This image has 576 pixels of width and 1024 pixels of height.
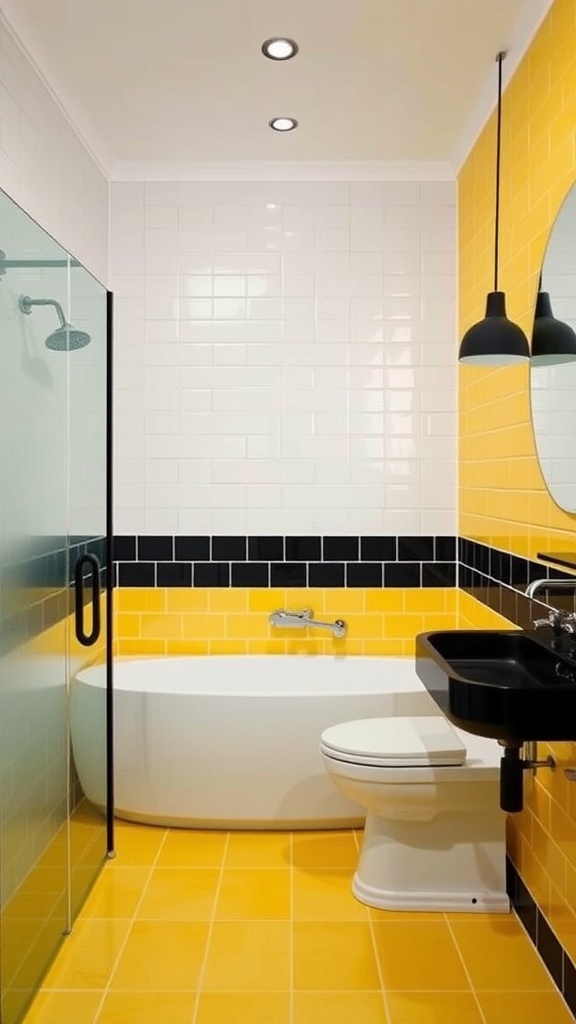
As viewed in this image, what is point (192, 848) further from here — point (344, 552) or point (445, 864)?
point (344, 552)

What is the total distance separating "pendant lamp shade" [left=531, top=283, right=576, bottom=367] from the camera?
2197 millimetres

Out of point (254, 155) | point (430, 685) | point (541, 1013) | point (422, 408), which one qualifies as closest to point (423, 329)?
point (422, 408)

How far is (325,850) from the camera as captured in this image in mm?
Result: 2947

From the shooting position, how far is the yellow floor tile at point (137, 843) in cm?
287

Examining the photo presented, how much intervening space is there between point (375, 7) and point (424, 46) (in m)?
0.28

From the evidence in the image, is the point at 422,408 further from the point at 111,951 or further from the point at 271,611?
the point at 111,951

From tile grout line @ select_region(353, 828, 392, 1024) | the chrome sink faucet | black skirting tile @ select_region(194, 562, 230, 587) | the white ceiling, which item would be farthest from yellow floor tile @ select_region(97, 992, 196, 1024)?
the white ceiling

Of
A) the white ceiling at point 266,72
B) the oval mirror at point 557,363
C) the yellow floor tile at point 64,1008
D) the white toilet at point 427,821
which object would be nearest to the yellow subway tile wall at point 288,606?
the white toilet at point 427,821

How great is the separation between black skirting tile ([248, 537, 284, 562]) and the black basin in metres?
1.43

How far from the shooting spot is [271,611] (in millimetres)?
3709

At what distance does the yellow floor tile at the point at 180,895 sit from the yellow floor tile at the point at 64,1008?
1.33ft

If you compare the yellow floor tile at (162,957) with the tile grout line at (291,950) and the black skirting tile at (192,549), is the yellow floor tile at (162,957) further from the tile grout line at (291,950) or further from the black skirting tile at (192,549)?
the black skirting tile at (192,549)

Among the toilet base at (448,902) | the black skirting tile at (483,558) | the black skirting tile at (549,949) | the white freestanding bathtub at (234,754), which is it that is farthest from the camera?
the black skirting tile at (483,558)

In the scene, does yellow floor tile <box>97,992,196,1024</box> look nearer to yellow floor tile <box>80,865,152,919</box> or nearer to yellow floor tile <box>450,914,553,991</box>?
yellow floor tile <box>80,865,152,919</box>
